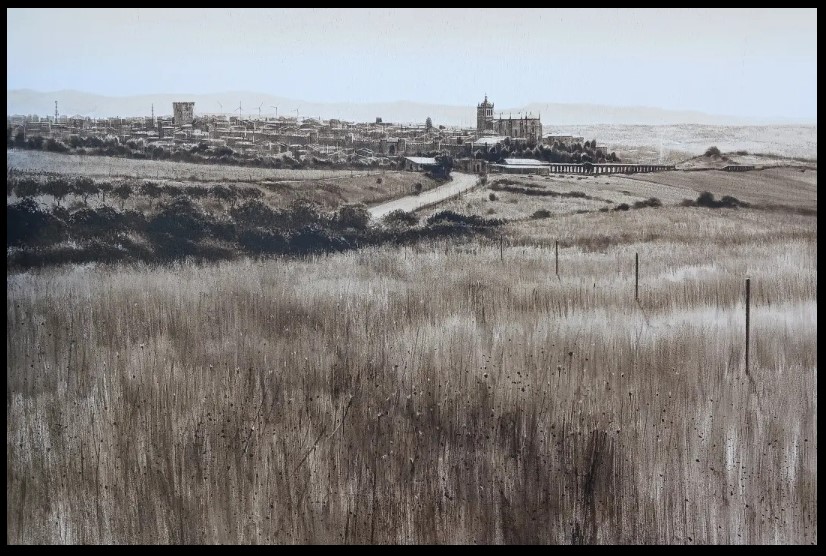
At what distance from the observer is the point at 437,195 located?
485cm

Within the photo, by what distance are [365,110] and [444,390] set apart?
171 centimetres

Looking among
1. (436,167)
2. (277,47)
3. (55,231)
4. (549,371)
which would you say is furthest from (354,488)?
(277,47)

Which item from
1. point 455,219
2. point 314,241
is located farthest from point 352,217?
point 455,219

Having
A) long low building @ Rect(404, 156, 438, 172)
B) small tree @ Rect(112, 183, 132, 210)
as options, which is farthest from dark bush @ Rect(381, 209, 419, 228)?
small tree @ Rect(112, 183, 132, 210)

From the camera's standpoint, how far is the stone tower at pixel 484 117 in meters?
4.74

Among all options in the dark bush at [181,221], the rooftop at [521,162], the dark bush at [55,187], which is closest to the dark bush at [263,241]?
the dark bush at [181,221]

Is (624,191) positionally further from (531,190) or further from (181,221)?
(181,221)

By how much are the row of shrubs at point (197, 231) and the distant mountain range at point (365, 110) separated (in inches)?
21.7

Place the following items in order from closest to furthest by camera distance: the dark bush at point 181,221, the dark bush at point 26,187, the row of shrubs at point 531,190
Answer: the dark bush at point 26,187 → the dark bush at point 181,221 → the row of shrubs at point 531,190

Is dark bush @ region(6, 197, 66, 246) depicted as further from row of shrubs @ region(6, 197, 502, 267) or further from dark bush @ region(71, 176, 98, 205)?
dark bush @ region(71, 176, 98, 205)

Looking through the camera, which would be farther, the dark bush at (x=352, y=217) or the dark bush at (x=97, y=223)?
the dark bush at (x=352, y=217)

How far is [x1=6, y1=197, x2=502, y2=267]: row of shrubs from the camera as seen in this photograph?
4684mm

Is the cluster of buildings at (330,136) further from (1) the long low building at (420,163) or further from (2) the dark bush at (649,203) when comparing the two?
(2) the dark bush at (649,203)
